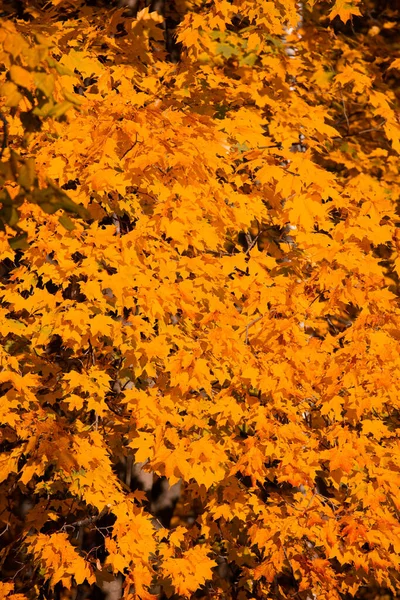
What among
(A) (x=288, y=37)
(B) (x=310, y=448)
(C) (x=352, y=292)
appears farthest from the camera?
(A) (x=288, y=37)

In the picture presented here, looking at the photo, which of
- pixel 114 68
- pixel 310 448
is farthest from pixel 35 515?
pixel 114 68

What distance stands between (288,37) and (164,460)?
15.7 feet

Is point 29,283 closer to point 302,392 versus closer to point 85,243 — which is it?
point 85,243

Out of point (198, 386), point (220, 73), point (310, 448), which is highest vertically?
point (220, 73)

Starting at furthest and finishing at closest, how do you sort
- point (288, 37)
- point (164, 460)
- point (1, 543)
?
point (1, 543)
point (288, 37)
point (164, 460)

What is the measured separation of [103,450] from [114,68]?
2573 mm

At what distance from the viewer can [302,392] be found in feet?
17.1

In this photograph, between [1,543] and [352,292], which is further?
[1,543]

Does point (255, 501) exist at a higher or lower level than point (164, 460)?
lower

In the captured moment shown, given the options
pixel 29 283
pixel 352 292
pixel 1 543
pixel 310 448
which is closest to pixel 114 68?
pixel 29 283

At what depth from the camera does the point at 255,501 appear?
551cm

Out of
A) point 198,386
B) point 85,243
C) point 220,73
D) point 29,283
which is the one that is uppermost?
point 220,73

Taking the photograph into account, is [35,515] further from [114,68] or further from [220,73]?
[220,73]

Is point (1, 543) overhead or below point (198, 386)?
below
